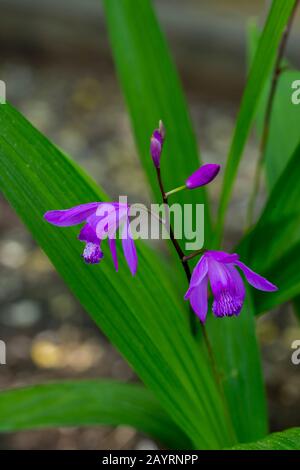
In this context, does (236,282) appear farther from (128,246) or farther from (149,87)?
(149,87)

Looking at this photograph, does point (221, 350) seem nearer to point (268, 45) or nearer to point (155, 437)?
point (155, 437)

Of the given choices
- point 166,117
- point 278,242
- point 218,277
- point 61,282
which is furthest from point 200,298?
point 61,282

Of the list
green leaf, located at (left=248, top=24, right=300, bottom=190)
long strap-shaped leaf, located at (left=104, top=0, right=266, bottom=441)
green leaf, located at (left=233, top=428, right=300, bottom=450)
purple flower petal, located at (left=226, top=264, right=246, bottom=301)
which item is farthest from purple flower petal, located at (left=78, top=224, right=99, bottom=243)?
green leaf, located at (left=248, top=24, right=300, bottom=190)

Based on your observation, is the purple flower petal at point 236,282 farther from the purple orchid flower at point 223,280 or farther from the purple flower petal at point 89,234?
the purple flower petal at point 89,234

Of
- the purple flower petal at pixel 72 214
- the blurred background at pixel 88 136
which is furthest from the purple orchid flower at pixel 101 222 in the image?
the blurred background at pixel 88 136

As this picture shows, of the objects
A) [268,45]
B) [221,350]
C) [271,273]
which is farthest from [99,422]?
[268,45]


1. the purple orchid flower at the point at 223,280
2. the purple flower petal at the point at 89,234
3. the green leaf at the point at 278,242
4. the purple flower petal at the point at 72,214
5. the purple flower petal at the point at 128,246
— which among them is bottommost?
the purple orchid flower at the point at 223,280
